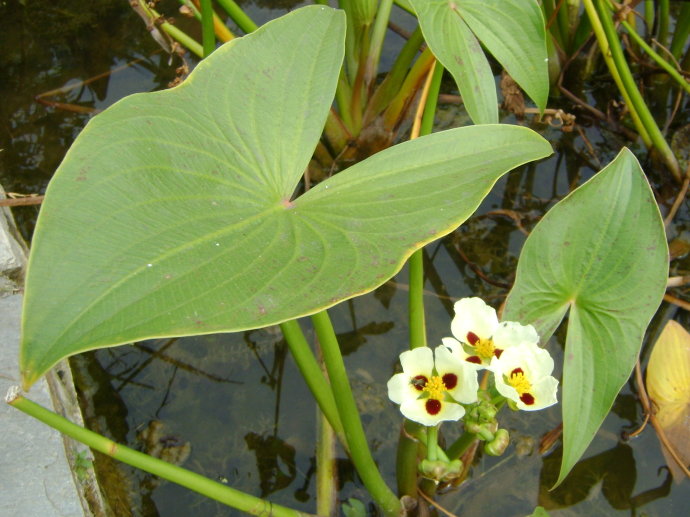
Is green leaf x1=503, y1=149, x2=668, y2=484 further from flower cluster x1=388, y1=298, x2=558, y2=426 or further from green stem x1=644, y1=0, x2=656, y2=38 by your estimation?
green stem x1=644, y1=0, x2=656, y2=38

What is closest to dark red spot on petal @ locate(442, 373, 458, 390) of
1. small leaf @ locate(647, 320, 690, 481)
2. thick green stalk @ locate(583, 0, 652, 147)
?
small leaf @ locate(647, 320, 690, 481)

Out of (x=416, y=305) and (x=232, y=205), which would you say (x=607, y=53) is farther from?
(x=232, y=205)

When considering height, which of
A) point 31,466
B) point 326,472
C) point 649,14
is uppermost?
point 649,14

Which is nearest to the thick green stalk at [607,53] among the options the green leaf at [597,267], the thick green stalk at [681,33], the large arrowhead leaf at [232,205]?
the thick green stalk at [681,33]

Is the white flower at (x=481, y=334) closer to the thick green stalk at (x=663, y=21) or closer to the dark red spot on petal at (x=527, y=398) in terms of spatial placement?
the dark red spot on petal at (x=527, y=398)

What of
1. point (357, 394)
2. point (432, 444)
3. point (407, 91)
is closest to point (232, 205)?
point (432, 444)

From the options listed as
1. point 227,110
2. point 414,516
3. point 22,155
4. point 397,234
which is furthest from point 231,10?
→ point 414,516
